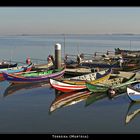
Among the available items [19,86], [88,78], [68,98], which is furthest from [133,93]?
[19,86]

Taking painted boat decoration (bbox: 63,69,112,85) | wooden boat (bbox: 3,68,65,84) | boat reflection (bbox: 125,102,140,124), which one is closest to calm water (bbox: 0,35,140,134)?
boat reflection (bbox: 125,102,140,124)

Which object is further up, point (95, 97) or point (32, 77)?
point (32, 77)

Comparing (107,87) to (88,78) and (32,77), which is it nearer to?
(88,78)

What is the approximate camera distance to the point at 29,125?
9.01 meters

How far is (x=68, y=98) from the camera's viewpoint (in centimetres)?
1343

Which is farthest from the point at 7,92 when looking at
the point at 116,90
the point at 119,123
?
the point at 119,123

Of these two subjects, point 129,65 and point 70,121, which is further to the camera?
point 129,65

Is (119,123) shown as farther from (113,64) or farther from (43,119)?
(113,64)

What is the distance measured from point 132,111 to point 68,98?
Result: 11.1ft

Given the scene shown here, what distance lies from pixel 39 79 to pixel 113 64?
20.0ft

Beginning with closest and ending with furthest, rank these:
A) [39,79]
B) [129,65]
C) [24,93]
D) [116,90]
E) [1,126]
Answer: [1,126]
[116,90]
[24,93]
[39,79]
[129,65]

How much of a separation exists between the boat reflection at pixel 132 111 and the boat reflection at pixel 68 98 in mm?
2491

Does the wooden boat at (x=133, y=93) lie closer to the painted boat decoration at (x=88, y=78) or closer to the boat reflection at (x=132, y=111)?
the boat reflection at (x=132, y=111)

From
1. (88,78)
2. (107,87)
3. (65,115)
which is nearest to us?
(65,115)
